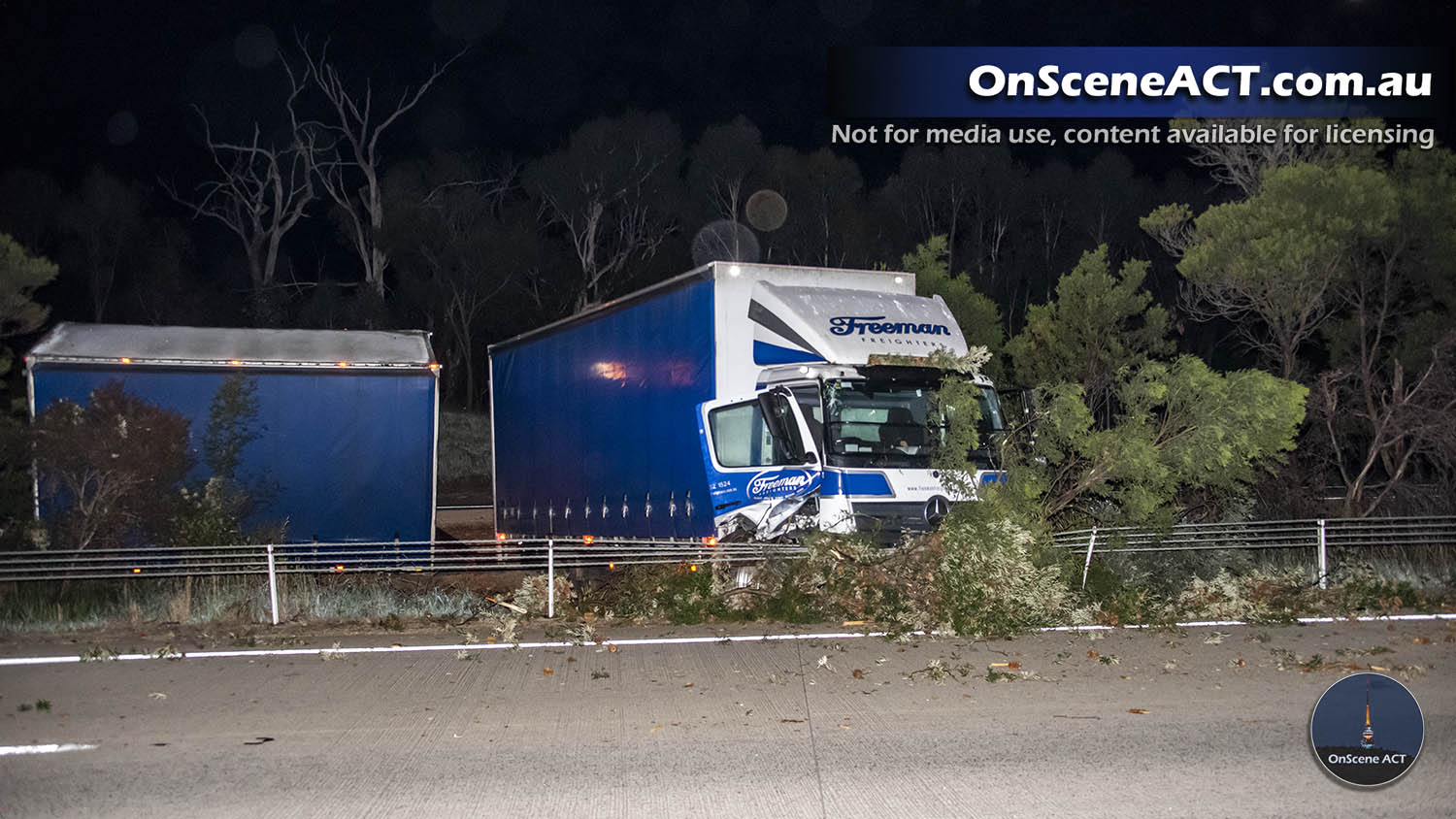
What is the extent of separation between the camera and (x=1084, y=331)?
2488 cm

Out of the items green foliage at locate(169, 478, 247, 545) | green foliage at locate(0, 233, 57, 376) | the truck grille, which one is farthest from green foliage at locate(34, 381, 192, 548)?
the truck grille

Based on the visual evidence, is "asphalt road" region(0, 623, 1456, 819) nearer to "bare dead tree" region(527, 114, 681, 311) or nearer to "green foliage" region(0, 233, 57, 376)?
"green foliage" region(0, 233, 57, 376)

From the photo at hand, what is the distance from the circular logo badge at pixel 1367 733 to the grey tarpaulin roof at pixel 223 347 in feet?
38.8

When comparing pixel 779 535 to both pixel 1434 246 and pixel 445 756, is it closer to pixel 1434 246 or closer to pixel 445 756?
pixel 445 756

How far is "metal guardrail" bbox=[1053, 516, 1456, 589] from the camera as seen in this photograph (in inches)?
471

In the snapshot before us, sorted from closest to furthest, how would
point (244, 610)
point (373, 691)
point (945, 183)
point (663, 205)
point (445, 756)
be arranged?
point (445, 756)
point (373, 691)
point (244, 610)
point (663, 205)
point (945, 183)

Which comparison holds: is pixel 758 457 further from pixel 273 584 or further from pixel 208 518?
pixel 208 518

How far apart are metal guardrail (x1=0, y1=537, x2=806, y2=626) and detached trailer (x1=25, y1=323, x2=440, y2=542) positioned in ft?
8.02

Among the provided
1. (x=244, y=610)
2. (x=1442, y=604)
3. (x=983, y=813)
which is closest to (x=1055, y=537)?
(x=1442, y=604)

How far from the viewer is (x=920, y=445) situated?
11.7 meters

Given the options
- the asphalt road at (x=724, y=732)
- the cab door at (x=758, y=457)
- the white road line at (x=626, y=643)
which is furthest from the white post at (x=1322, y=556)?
the cab door at (x=758, y=457)

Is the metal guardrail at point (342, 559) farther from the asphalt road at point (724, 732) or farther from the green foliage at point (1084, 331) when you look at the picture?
the green foliage at point (1084, 331)

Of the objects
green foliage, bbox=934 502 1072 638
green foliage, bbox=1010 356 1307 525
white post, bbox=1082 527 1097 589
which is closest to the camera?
green foliage, bbox=934 502 1072 638

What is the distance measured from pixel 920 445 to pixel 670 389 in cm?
312
